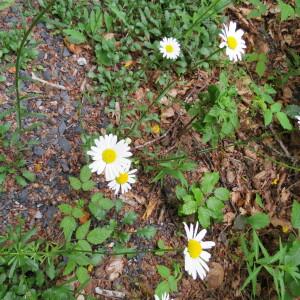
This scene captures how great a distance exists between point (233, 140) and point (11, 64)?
1.48m

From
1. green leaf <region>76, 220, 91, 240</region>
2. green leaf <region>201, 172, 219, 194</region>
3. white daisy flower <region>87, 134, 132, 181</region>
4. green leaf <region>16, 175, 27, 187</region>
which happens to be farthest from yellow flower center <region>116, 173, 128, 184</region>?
green leaf <region>201, 172, 219, 194</region>

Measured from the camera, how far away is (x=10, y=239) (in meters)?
2.01

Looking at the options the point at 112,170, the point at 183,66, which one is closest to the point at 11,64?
the point at 112,170

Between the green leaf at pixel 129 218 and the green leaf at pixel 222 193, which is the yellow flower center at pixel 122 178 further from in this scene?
the green leaf at pixel 222 193

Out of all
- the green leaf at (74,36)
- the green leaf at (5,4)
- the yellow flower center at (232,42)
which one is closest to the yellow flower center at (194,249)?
the yellow flower center at (232,42)

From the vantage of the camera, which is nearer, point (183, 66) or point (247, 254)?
point (247, 254)

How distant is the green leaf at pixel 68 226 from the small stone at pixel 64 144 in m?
0.44

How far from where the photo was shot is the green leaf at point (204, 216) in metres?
2.50

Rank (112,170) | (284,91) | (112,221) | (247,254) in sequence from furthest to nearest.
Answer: (284,91) < (247,254) < (112,221) < (112,170)

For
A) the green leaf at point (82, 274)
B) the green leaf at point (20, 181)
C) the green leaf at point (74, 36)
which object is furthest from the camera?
the green leaf at point (74, 36)

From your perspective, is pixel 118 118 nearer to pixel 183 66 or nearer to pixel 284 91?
pixel 183 66

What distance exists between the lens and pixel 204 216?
2.52 meters

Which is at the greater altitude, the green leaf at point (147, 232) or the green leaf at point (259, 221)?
the green leaf at point (259, 221)

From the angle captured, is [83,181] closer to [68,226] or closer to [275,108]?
[68,226]
